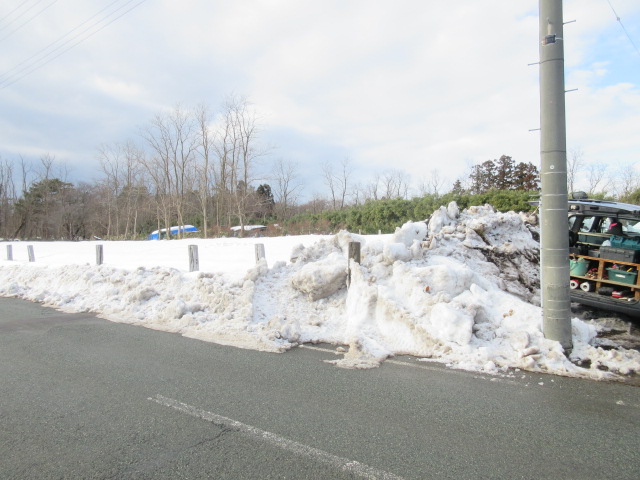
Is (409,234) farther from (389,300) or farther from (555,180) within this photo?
(555,180)

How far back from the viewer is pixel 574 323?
575cm

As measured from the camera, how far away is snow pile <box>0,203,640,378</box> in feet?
17.6

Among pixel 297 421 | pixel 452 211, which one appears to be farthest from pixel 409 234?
pixel 297 421

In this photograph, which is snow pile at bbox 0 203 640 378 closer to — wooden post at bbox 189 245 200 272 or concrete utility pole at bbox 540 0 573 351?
concrete utility pole at bbox 540 0 573 351

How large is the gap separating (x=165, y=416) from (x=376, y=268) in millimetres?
4631

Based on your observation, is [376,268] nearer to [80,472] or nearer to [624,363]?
[624,363]

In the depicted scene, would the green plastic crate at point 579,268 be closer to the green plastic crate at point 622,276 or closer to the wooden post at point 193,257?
the green plastic crate at point 622,276

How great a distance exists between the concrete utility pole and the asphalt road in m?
1.00

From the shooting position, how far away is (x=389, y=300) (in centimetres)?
652

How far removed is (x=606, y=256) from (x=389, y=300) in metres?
3.63

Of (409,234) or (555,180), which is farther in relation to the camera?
(409,234)

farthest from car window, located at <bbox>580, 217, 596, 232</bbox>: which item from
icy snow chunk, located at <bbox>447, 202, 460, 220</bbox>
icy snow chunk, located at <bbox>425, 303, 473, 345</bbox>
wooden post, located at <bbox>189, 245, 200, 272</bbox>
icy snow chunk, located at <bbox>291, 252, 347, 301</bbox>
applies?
wooden post, located at <bbox>189, 245, 200, 272</bbox>

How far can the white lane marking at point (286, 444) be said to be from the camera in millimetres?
2889

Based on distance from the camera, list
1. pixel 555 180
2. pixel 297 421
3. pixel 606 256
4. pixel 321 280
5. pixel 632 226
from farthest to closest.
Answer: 1. pixel 321 280
2. pixel 632 226
3. pixel 606 256
4. pixel 555 180
5. pixel 297 421
